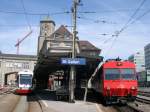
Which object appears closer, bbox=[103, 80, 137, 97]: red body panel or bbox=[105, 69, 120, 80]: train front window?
bbox=[103, 80, 137, 97]: red body panel

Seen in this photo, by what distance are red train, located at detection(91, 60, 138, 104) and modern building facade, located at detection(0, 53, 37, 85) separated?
102 metres

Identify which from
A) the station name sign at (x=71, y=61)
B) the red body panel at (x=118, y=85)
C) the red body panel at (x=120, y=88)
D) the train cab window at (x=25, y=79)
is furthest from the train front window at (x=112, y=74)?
the train cab window at (x=25, y=79)

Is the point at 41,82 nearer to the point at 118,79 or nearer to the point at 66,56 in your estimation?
the point at 66,56

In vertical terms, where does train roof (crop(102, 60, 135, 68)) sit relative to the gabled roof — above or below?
below

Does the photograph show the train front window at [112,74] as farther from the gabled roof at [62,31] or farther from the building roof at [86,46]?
the building roof at [86,46]

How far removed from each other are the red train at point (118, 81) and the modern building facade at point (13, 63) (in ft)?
336

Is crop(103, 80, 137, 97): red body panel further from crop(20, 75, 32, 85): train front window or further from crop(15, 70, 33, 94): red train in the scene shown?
crop(20, 75, 32, 85): train front window

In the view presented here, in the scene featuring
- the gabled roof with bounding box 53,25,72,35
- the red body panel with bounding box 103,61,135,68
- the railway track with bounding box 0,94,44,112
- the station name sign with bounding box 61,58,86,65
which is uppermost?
the gabled roof with bounding box 53,25,72,35

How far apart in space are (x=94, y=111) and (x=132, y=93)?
590 cm

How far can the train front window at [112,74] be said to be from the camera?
93.7 feet

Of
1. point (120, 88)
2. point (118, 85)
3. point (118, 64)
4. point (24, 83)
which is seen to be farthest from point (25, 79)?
point (120, 88)

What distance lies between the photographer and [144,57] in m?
179

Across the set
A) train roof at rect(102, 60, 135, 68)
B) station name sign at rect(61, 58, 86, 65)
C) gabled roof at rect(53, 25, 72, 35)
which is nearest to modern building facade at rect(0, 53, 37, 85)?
gabled roof at rect(53, 25, 72, 35)

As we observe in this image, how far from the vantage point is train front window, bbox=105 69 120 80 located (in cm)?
2856
